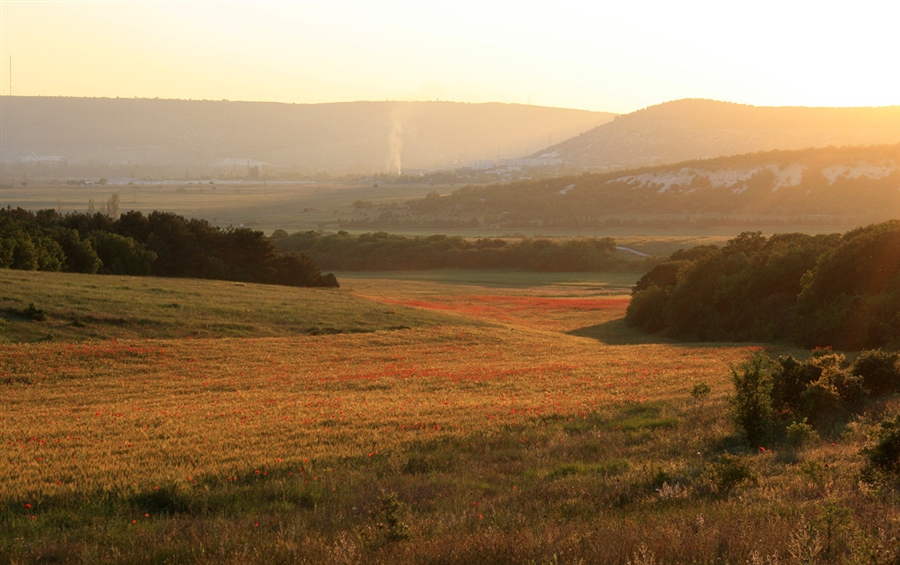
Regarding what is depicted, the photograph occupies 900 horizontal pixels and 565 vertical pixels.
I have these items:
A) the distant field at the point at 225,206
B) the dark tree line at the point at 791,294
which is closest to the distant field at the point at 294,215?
the distant field at the point at 225,206

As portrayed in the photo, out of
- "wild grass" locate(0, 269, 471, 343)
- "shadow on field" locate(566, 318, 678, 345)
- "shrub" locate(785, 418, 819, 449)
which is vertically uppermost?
"shrub" locate(785, 418, 819, 449)

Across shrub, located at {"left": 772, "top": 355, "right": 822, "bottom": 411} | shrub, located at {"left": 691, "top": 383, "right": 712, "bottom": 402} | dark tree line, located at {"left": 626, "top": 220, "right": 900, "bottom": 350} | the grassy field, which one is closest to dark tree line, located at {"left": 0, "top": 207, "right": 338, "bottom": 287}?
the grassy field

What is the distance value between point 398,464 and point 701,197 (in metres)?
151

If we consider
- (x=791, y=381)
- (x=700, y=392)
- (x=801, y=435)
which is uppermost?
(x=791, y=381)

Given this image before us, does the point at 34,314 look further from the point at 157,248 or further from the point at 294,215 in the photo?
the point at 294,215

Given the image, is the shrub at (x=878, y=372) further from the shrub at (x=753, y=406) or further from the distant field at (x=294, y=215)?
the distant field at (x=294, y=215)

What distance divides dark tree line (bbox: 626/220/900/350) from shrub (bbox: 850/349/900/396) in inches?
573

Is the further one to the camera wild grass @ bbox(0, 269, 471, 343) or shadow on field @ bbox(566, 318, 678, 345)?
shadow on field @ bbox(566, 318, 678, 345)

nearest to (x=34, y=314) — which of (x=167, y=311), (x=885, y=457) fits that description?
(x=167, y=311)

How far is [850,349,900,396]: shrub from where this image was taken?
13844mm

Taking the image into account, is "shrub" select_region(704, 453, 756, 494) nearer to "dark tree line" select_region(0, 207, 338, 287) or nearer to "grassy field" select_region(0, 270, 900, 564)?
"grassy field" select_region(0, 270, 900, 564)

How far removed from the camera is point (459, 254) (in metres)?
100

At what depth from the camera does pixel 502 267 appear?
321 feet

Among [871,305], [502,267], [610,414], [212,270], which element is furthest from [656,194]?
[610,414]
